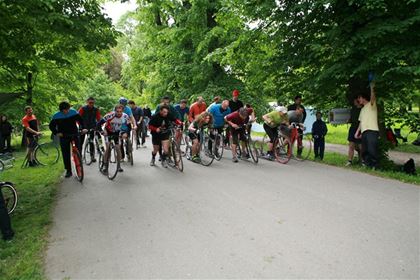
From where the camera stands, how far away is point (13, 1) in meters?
6.88

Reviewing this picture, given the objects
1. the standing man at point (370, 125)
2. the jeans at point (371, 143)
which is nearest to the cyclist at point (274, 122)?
the standing man at point (370, 125)

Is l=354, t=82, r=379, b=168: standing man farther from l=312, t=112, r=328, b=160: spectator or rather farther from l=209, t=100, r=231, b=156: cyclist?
l=209, t=100, r=231, b=156: cyclist

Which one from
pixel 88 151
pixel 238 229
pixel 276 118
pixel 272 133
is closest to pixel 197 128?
pixel 272 133

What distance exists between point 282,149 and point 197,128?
2781 mm

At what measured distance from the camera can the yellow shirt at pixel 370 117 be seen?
378 inches

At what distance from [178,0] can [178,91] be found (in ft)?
16.1

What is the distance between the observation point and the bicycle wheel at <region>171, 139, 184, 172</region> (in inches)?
413

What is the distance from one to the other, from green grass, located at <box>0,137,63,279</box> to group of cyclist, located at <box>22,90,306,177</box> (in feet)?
3.71

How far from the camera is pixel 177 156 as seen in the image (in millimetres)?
10617

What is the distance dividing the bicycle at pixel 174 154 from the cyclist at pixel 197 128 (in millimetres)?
893

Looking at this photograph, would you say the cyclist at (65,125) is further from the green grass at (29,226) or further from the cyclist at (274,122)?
the cyclist at (274,122)

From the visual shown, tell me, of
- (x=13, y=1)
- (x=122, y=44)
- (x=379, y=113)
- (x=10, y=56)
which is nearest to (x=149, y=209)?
(x=13, y=1)

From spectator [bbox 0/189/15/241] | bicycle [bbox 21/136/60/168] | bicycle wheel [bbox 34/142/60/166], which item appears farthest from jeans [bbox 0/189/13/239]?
bicycle wheel [bbox 34/142/60/166]

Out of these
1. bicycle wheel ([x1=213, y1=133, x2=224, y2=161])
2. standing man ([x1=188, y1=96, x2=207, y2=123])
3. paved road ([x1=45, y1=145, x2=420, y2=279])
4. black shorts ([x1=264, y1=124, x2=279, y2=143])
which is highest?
standing man ([x1=188, y1=96, x2=207, y2=123])
